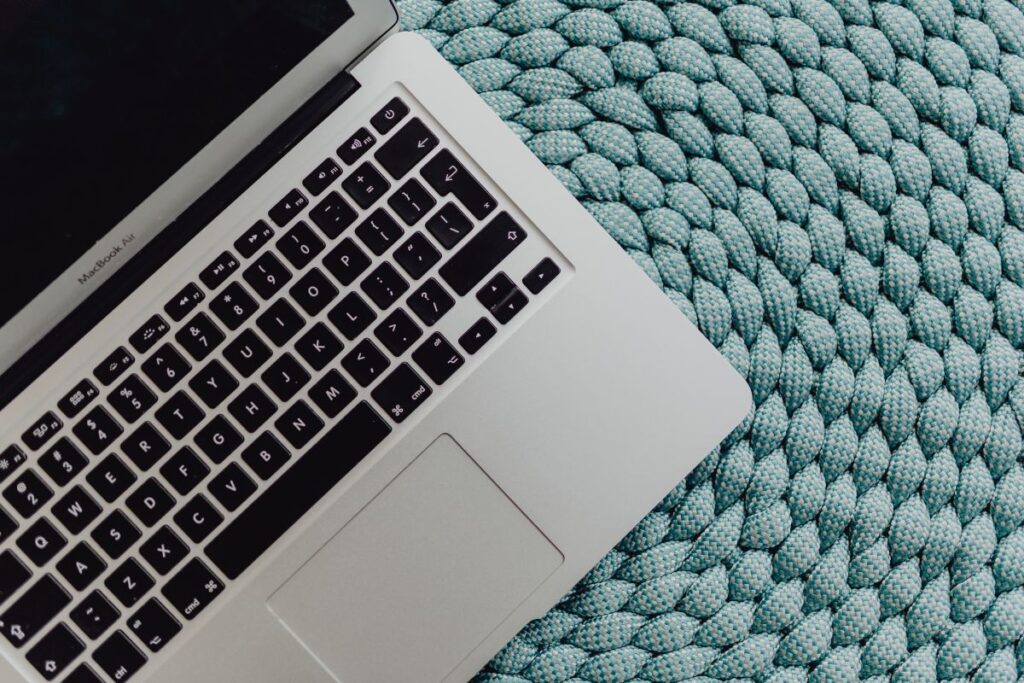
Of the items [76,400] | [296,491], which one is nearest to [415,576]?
[296,491]

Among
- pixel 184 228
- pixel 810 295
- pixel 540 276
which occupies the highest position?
pixel 184 228

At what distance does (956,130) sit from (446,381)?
0.96ft

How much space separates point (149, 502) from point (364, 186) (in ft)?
0.54

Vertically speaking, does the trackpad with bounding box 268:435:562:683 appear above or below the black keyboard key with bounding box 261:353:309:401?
below

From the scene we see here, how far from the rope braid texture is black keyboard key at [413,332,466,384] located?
12cm

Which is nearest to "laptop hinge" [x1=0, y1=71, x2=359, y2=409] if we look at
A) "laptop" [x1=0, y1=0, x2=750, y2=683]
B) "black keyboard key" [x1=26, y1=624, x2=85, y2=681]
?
"laptop" [x1=0, y1=0, x2=750, y2=683]

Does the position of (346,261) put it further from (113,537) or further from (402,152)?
(113,537)

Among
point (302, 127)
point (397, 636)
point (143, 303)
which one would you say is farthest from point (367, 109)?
point (397, 636)

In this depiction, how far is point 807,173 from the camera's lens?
476 mm

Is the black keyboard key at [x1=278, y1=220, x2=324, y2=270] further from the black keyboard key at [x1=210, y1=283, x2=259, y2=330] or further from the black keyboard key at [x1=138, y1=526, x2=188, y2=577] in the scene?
the black keyboard key at [x1=138, y1=526, x2=188, y2=577]

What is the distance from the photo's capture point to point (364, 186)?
0.41 m

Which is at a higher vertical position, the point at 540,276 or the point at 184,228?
the point at 184,228

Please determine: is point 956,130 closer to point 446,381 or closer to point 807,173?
point 807,173

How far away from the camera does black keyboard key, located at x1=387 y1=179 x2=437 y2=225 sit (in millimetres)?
411
